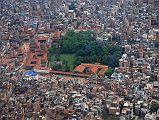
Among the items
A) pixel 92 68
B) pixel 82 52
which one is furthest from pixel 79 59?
pixel 92 68

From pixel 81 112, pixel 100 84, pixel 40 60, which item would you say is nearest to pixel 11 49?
pixel 40 60

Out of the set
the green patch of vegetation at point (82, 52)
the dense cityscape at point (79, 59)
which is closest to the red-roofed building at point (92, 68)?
the dense cityscape at point (79, 59)

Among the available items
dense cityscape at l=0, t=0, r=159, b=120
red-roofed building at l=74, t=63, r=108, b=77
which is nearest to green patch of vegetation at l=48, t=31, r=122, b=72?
dense cityscape at l=0, t=0, r=159, b=120

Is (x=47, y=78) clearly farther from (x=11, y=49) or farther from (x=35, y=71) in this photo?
(x=11, y=49)

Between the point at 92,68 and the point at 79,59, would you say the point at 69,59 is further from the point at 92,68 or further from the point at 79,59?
the point at 92,68

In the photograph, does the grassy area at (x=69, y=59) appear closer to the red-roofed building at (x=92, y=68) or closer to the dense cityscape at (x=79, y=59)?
the dense cityscape at (x=79, y=59)
